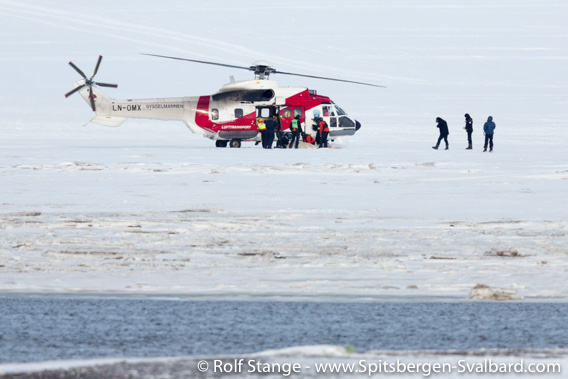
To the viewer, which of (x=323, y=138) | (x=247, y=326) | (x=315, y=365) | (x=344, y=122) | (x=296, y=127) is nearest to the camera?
(x=315, y=365)

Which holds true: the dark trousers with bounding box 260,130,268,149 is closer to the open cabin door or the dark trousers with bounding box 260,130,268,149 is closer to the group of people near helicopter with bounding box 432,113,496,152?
the open cabin door

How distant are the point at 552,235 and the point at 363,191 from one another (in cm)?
603

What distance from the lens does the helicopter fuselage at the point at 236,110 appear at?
1196 inches

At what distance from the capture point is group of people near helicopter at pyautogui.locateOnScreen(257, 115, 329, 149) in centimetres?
3052

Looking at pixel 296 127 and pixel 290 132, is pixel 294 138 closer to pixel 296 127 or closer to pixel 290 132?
pixel 290 132

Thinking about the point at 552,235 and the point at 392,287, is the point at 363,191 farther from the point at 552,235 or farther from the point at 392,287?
the point at 392,287

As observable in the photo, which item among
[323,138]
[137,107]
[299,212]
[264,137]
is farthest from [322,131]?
A: [299,212]

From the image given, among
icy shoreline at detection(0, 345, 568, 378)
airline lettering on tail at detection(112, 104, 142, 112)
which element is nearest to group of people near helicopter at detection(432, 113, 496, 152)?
airline lettering on tail at detection(112, 104, 142, 112)

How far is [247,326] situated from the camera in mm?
7047

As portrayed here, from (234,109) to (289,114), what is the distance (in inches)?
64.8

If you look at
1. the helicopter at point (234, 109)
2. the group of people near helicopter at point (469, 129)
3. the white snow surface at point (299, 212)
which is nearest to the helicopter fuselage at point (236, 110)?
the helicopter at point (234, 109)

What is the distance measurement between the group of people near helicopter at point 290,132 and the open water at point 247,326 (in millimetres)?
22659

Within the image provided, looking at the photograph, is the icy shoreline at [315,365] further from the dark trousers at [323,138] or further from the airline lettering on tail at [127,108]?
the airline lettering on tail at [127,108]

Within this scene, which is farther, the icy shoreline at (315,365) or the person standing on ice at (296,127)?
the person standing on ice at (296,127)
